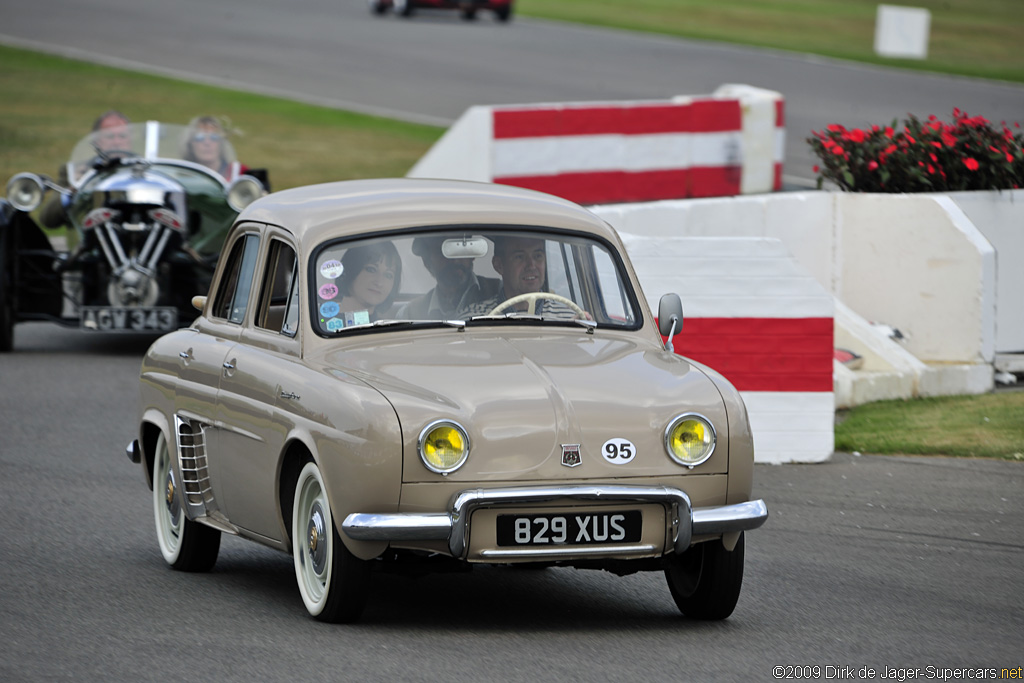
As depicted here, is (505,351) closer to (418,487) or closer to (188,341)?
(418,487)

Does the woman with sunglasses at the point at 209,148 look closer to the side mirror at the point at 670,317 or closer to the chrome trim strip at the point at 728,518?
the side mirror at the point at 670,317

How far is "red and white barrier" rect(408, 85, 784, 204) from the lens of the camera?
16.7m

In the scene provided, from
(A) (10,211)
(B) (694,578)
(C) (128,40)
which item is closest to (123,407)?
(A) (10,211)

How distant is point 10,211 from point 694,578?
9.06 m

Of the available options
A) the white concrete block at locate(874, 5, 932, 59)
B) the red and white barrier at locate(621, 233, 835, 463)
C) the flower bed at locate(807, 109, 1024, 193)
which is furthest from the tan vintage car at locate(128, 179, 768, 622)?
the white concrete block at locate(874, 5, 932, 59)

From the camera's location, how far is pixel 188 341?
25.1 feet

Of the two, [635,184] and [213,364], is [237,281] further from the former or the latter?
[635,184]

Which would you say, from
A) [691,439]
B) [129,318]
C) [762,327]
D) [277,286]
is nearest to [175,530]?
[277,286]

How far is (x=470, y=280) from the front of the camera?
6.96 meters

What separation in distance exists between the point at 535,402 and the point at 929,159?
8172mm

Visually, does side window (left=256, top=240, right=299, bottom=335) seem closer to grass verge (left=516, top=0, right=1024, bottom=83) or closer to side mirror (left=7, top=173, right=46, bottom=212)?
side mirror (left=7, top=173, right=46, bottom=212)

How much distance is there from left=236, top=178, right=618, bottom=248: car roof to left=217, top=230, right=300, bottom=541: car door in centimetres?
16

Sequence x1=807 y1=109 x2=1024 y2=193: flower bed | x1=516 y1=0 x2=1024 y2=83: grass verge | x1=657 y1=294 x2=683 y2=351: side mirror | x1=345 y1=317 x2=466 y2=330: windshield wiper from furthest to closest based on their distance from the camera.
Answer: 1. x1=516 y1=0 x2=1024 y2=83: grass verge
2. x1=807 y1=109 x2=1024 y2=193: flower bed
3. x1=657 y1=294 x2=683 y2=351: side mirror
4. x1=345 y1=317 x2=466 y2=330: windshield wiper

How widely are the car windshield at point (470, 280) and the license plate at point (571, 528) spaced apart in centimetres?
112
